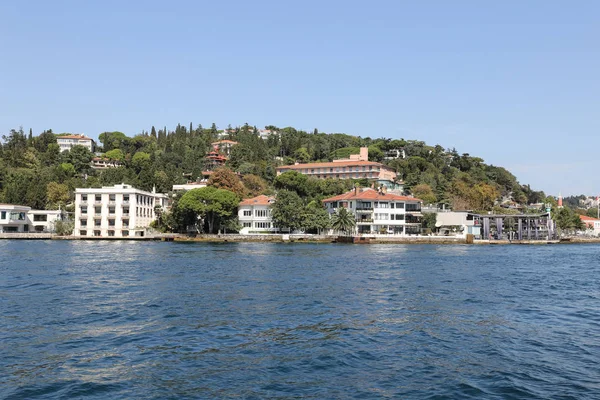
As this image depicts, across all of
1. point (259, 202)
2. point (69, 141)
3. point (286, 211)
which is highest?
point (69, 141)

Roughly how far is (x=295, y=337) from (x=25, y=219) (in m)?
95.3

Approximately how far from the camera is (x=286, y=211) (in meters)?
84.6

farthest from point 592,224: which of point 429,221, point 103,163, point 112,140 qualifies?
point 112,140

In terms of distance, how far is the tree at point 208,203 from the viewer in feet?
277

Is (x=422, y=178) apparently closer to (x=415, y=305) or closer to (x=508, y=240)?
(x=508, y=240)

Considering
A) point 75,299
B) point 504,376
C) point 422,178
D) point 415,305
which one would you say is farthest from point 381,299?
point 422,178

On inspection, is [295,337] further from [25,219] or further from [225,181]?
Result: [25,219]

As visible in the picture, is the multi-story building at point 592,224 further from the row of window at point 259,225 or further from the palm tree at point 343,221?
the row of window at point 259,225

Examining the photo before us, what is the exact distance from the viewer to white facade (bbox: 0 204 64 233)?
9500 centimetres

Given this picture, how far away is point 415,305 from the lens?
24406mm

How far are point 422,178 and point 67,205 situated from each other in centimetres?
8276

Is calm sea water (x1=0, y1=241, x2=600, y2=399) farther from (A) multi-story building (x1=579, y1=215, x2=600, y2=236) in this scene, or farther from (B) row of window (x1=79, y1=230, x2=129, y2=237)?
(A) multi-story building (x1=579, y1=215, x2=600, y2=236)

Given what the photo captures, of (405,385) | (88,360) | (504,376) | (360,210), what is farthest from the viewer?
(360,210)

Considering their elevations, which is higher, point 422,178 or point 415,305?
point 422,178
